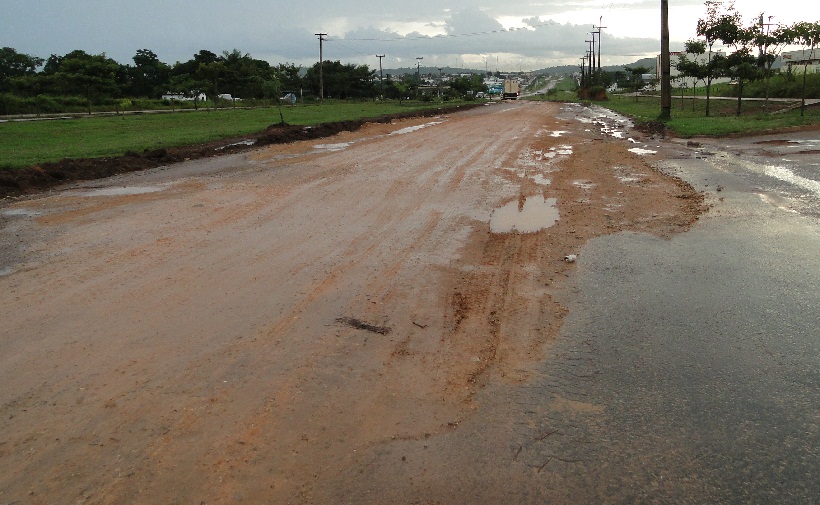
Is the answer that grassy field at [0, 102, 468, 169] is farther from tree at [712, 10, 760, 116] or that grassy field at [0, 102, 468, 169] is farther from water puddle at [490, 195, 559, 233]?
tree at [712, 10, 760, 116]

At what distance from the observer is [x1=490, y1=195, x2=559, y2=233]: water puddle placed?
8.91 m

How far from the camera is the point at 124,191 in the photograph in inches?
477

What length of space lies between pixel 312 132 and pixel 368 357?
21108mm

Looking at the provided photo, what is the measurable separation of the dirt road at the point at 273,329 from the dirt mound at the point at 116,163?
54.6 inches

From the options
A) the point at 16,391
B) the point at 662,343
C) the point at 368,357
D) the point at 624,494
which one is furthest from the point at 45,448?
the point at 662,343

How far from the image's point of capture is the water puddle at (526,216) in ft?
29.2

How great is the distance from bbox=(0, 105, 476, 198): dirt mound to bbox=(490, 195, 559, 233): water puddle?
951 centimetres

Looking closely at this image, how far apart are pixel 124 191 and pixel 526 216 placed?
8.06 meters

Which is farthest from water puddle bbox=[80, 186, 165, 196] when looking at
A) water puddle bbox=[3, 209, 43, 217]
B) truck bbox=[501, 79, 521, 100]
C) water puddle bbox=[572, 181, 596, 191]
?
truck bbox=[501, 79, 521, 100]

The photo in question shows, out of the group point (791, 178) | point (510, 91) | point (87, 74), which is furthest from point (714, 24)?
point (510, 91)

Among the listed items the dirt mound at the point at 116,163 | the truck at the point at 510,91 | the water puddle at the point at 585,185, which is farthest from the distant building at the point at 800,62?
the truck at the point at 510,91

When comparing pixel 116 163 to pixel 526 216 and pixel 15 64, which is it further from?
pixel 15 64

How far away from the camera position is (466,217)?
31.2ft

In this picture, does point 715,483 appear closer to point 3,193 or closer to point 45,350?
point 45,350
